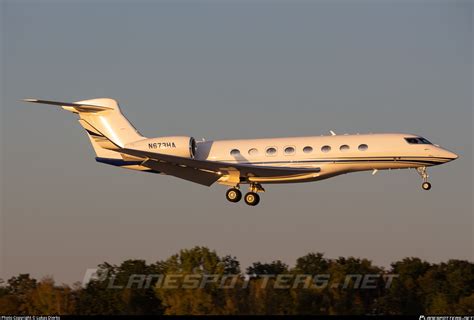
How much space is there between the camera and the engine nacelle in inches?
1576

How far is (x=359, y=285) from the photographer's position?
A: 43188 mm

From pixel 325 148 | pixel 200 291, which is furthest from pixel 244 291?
pixel 325 148

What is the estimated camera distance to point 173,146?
4016cm

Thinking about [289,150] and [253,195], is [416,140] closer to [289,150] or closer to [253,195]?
[289,150]

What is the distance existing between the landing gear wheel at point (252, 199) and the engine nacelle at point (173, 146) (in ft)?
8.74

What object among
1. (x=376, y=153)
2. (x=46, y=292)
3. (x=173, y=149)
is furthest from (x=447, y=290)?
(x=46, y=292)

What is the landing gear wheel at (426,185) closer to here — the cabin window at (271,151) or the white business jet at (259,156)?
the white business jet at (259,156)

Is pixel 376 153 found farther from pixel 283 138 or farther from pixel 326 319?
pixel 326 319

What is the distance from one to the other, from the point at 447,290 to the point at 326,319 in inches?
551

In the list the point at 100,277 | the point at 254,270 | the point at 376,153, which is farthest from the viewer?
the point at 254,270

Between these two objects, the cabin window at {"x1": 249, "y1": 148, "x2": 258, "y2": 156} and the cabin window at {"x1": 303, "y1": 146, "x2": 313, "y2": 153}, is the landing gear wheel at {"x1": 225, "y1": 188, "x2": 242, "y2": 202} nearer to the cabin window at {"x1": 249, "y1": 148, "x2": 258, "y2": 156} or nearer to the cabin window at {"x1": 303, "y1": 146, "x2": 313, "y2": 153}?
the cabin window at {"x1": 249, "y1": 148, "x2": 258, "y2": 156}

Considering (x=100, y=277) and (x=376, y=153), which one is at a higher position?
(x=376, y=153)

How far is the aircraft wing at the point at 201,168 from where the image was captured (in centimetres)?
3884

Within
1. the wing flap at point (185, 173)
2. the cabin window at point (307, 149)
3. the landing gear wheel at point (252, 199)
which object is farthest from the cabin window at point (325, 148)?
the wing flap at point (185, 173)
